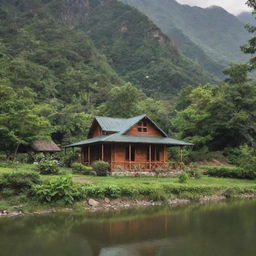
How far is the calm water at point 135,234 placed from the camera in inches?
404

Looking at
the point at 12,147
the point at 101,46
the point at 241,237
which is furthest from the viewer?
the point at 101,46

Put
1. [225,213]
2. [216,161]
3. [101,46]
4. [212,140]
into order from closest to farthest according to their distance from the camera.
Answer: [225,213] → [216,161] → [212,140] → [101,46]

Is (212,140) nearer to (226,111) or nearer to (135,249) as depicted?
(226,111)

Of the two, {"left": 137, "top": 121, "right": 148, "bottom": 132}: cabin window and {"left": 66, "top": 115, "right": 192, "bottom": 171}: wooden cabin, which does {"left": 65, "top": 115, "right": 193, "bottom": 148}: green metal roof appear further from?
A: {"left": 137, "top": 121, "right": 148, "bottom": 132}: cabin window

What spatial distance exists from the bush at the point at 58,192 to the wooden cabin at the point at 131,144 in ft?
30.9

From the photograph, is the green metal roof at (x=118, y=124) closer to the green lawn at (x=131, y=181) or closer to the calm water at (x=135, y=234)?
the green lawn at (x=131, y=181)

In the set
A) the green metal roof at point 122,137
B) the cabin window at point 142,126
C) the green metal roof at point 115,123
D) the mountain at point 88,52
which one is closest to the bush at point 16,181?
the green metal roof at point 122,137

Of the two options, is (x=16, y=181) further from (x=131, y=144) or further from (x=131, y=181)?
(x=131, y=144)

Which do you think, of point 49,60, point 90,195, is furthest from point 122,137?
point 49,60

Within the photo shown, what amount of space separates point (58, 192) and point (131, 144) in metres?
13.7

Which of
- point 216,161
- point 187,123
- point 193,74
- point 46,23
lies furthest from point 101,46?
point 216,161

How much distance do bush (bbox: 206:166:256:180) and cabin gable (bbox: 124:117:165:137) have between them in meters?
6.37

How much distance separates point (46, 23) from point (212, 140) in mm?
85457

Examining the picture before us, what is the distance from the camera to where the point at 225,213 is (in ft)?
56.3
